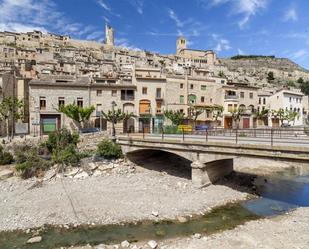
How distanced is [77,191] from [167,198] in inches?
282

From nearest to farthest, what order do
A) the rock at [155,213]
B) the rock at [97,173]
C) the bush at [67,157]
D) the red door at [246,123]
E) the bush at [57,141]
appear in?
the rock at [155,213] < the rock at [97,173] < the bush at [67,157] < the bush at [57,141] < the red door at [246,123]

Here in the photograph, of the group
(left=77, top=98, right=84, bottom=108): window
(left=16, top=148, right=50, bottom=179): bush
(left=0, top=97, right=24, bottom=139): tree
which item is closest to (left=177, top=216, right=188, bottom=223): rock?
(left=16, top=148, right=50, bottom=179): bush

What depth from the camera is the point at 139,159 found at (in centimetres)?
3016

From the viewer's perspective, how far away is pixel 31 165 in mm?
25469

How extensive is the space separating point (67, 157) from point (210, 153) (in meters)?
13.9

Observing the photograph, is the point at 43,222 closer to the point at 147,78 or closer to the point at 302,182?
the point at 302,182

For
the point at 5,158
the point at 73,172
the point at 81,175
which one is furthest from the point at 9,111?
the point at 81,175

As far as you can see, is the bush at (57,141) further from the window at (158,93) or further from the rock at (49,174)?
the window at (158,93)

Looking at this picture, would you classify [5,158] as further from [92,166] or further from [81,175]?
[92,166]

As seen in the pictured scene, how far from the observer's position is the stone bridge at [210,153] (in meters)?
17.6

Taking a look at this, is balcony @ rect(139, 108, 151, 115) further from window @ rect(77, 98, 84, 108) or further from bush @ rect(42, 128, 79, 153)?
bush @ rect(42, 128, 79, 153)

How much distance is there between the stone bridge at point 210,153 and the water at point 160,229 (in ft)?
11.9

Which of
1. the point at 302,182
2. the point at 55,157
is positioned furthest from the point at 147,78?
the point at 302,182

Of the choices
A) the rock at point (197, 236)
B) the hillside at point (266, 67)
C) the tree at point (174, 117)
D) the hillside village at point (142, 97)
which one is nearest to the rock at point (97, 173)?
the hillside village at point (142, 97)
